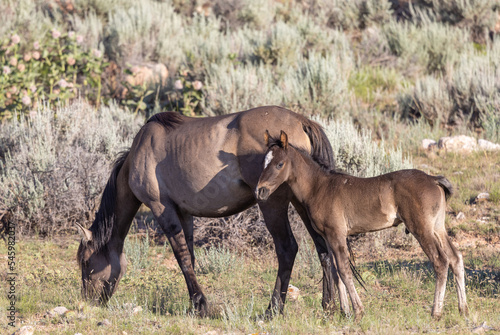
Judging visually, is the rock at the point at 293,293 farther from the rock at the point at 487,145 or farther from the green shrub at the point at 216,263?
the rock at the point at 487,145

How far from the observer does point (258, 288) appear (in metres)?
7.08

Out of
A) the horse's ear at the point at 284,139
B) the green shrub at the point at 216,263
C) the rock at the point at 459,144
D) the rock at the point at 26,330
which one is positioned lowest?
the green shrub at the point at 216,263

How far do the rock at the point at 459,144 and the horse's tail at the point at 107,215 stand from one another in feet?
22.2

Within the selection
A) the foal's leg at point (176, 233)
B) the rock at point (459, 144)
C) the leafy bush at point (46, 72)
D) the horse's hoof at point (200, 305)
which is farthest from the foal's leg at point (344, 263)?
the leafy bush at point (46, 72)

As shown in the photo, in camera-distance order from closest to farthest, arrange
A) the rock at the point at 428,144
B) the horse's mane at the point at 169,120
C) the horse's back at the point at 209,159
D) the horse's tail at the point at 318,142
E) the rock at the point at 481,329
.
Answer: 1. the rock at the point at 481,329
2. the horse's back at the point at 209,159
3. the horse's tail at the point at 318,142
4. the horse's mane at the point at 169,120
5. the rock at the point at 428,144

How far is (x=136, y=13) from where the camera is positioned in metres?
16.0

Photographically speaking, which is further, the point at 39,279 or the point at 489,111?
the point at 489,111

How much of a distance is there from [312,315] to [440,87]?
340 inches

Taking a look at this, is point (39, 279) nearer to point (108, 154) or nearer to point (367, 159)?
point (108, 154)

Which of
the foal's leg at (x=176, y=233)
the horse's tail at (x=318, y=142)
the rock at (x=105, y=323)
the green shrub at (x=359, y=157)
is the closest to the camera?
the rock at (x=105, y=323)

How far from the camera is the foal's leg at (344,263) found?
5.13m

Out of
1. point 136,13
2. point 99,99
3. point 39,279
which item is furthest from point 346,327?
point 136,13

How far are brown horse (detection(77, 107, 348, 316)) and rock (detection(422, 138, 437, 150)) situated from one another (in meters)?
5.94

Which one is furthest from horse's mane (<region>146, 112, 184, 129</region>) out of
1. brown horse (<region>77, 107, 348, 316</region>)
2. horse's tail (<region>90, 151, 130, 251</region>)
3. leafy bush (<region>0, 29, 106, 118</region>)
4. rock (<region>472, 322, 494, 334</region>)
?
leafy bush (<region>0, 29, 106, 118</region>)
